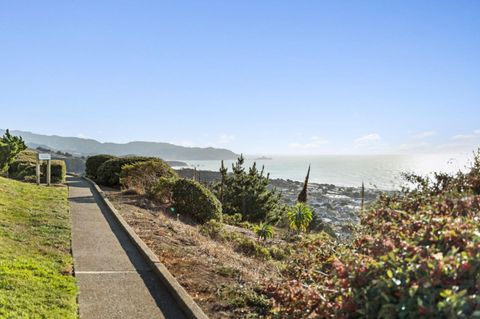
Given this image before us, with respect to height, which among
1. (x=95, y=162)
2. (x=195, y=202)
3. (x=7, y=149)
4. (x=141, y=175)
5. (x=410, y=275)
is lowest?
(x=195, y=202)

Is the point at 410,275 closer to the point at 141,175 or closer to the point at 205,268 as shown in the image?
the point at 205,268

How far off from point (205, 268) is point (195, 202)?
6.54 metres

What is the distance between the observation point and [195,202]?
13.5 metres

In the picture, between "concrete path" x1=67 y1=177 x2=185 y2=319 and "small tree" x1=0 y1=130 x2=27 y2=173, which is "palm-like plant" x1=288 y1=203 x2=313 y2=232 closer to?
"concrete path" x1=67 y1=177 x2=185 y2=319

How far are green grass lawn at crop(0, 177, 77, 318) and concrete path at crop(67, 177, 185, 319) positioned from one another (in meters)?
0.18

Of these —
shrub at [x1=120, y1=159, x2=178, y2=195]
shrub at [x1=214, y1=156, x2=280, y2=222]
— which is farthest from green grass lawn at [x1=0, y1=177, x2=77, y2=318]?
shrub at [x1=214, y1=156, x2=280, y2=222]

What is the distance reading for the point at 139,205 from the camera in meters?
13.6

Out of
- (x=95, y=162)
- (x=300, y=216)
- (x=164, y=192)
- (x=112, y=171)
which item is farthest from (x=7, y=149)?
(x=300, y=216)

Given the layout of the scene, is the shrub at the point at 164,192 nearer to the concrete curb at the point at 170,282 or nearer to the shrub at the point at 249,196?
the concrete curb at the point at 170,282

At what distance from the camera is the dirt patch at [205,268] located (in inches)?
216

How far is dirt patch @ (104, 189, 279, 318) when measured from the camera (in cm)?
548

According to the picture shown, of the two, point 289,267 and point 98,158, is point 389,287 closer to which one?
point 289,267

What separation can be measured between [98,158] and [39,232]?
63.3ft

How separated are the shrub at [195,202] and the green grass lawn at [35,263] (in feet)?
12.3
